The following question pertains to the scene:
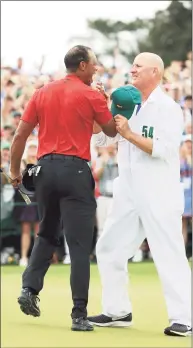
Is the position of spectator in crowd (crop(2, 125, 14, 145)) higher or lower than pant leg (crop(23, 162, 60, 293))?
higher

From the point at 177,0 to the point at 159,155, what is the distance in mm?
44502

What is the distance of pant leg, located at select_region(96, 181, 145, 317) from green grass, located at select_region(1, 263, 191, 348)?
0.23m

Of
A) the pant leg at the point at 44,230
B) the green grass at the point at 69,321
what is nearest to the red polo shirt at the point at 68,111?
the pant leg at the point at 44,230

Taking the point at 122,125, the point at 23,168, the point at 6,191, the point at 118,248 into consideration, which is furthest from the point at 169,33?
the point at 122,125

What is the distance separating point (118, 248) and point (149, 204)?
547mm

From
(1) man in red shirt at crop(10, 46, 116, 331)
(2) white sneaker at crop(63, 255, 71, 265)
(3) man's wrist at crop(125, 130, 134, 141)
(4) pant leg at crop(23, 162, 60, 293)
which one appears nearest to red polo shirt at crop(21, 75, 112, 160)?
(1) man in red shirt at crop(10, 46, 116, 331)

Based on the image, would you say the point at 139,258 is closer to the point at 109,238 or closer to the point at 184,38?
the point at 109,238

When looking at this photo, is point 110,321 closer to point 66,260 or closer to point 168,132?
point 168,132

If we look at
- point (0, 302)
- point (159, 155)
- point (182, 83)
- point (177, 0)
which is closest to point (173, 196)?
point (159, 155)

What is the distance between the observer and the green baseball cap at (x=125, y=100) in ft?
22.3

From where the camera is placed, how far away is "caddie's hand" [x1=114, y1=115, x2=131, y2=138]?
694cm

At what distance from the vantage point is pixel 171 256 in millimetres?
8117

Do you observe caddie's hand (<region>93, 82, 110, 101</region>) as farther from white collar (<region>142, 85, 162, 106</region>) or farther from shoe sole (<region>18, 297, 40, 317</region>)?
shoe sole (<region>18, 297, 40, 317</region>)

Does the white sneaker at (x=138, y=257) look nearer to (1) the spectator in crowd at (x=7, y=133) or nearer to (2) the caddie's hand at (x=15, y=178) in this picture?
(1) the spectator in crowd at (x=7, y=133)
